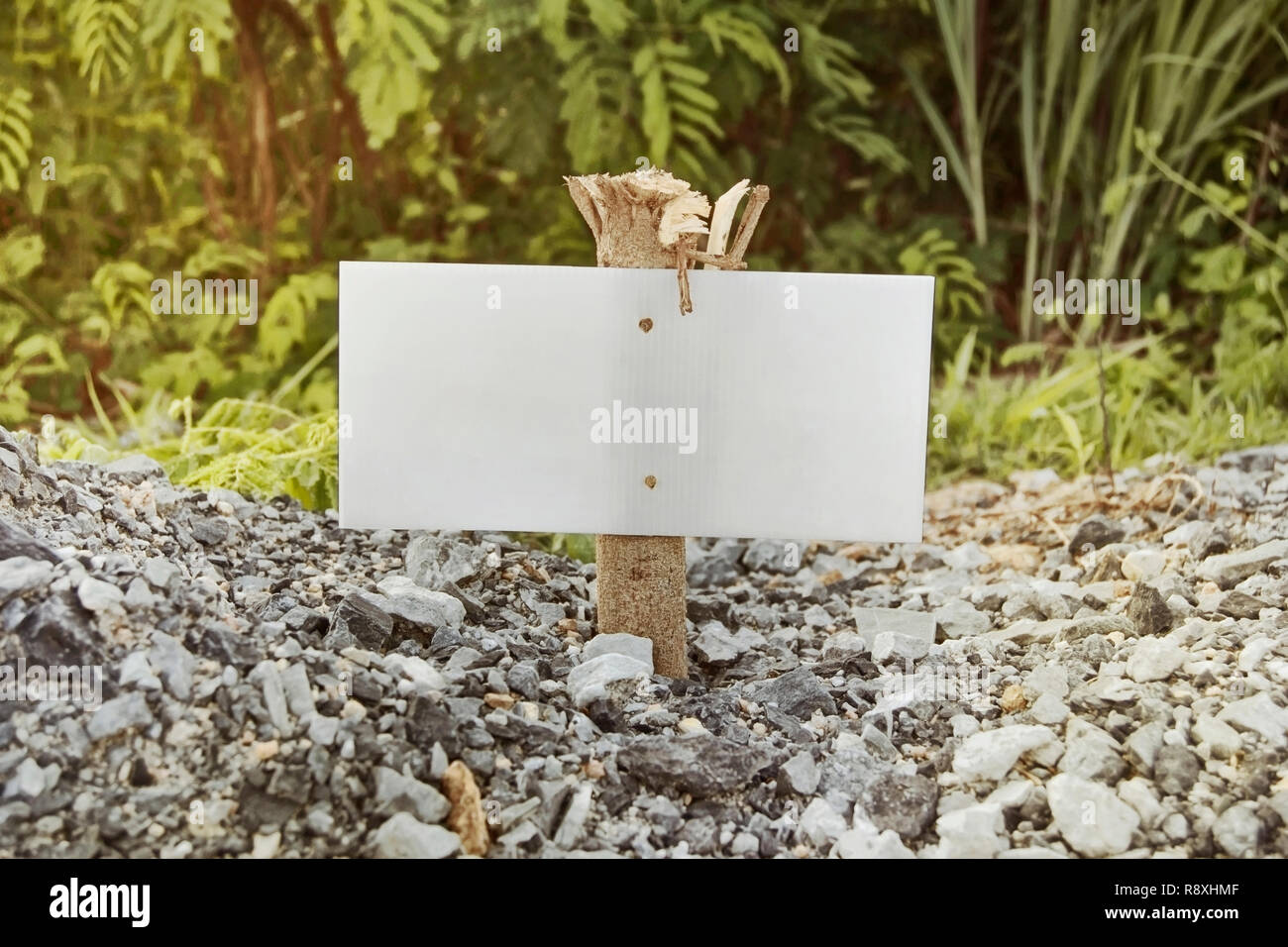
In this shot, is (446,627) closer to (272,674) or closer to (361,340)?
(272,674)

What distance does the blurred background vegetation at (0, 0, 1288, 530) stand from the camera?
9.16 feet

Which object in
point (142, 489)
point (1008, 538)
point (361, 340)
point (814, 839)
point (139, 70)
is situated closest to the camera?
point (814, 839)

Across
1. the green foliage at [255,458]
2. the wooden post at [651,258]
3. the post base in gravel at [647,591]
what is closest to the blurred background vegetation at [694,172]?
the green foliage at [255,458]

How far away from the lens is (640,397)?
149 cm

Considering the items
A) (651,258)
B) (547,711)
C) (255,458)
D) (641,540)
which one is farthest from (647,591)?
(255,458)

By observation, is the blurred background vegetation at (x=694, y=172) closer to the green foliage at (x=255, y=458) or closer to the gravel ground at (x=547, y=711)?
the green foliage at (x=255, y=458)

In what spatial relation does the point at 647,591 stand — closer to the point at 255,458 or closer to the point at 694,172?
A: the point at 255,458

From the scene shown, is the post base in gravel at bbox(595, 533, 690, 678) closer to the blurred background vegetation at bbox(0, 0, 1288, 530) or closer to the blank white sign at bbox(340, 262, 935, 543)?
the blank white sign at bbox(340, 262, 935, 543)

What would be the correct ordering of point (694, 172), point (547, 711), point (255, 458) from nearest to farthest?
1. point (547, 711)
2. point (255, 458)
3. point (694, 172)

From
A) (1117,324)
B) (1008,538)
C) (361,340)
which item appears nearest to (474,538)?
(361,340)

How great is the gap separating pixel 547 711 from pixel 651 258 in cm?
65

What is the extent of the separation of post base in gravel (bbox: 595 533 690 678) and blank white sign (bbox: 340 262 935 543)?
0.22ft

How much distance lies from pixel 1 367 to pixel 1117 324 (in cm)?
335

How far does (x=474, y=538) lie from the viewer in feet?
6.45
